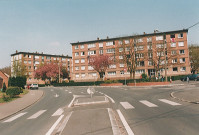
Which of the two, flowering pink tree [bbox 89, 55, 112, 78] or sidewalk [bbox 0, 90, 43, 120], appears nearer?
sidewalk [bbox 0, 90, 43, 120]

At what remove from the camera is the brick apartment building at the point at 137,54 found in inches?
2128

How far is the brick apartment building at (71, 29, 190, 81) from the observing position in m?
54.0

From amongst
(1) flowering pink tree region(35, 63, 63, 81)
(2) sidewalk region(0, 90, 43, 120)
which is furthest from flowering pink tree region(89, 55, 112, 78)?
(2) sidewalk region(0, 90, 43, 120)

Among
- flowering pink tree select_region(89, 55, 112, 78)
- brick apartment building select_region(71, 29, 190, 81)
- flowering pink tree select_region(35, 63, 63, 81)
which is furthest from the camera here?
flowering pink tree select_region(35, 63, 63, 81)

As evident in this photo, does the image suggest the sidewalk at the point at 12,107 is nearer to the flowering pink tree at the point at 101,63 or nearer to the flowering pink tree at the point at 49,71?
the flowering pink tree at the point at 101,63

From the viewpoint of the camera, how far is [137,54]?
53500 mm

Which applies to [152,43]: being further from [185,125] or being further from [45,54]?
[45,54]

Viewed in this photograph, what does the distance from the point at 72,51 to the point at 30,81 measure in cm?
3279

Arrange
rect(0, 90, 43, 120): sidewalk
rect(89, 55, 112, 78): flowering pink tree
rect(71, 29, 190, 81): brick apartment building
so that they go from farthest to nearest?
1. rect(89, 55, 112, 78): flowering pink tree
2. rect(71, 29, 190, 81): brick apartment building
3. rect(0, 90, 43, 120): sidewalk

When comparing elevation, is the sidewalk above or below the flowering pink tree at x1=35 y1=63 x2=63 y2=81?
below

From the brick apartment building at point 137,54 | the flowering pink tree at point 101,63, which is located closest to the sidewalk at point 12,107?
the brick apartment building at point 137,54

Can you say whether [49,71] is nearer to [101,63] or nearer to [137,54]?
[101,63]

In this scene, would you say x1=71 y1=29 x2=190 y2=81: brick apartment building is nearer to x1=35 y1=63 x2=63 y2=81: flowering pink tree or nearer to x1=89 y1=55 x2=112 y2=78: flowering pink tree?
x1=89 y1=55 x2=112 y2=78: flowering pink tree

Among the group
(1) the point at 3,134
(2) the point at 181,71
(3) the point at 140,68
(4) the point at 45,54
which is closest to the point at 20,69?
(4) the point at 45,54
